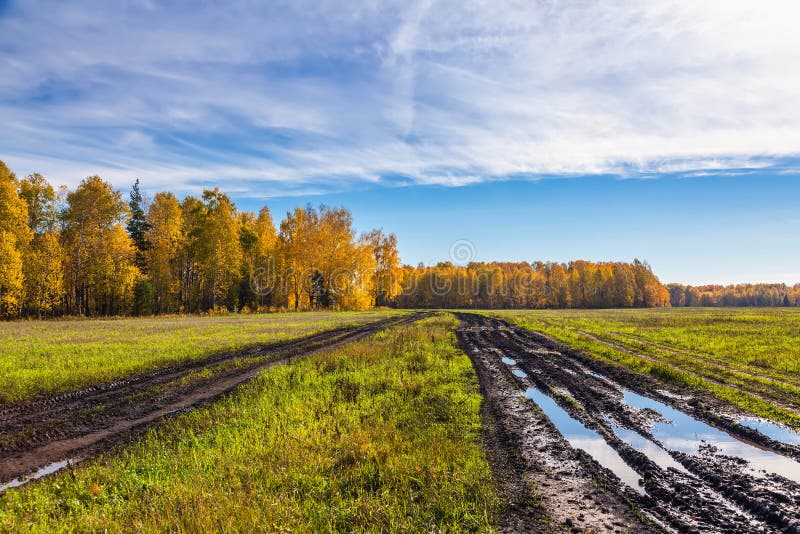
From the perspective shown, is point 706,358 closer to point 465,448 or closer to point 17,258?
point 465,448

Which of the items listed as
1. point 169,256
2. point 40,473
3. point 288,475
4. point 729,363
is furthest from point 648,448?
point 169,256

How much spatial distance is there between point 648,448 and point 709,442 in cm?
149

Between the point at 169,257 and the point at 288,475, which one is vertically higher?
the point at 169,257

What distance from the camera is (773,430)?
8477 millimetres

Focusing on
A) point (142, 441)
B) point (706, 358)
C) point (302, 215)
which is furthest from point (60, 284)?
point (706, 358)

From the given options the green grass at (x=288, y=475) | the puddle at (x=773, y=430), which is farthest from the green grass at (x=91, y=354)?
the puddle at (x=773, y=430)

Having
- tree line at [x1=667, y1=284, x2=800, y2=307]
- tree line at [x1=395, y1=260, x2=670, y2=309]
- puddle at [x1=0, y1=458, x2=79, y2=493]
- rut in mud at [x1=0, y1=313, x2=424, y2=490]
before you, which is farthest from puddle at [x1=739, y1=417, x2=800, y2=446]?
tree line at [x1=667, y1=284, x2=800, y2=307]

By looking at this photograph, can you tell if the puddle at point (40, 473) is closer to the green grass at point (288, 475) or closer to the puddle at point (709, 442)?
the green grass at point (288, 475)

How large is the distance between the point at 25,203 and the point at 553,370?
168ft

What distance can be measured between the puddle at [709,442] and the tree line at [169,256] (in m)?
50.0

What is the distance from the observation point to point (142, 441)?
Answer: 813 centimetres

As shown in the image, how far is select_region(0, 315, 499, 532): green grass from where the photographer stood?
521 centimetres

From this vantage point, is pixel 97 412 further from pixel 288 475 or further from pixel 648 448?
pixel 648 448

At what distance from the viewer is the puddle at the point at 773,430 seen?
7.93 m
